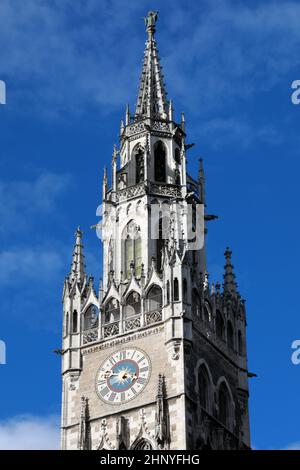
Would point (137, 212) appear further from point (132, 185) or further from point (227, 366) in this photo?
point (227, 366)

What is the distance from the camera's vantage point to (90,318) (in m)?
67.1

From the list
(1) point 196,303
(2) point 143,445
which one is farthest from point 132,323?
(2) point 143,445

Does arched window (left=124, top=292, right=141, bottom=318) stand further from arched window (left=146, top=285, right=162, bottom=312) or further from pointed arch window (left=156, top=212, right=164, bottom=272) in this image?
pointed arch window (left=156, top=212, right=164, bottom=272)

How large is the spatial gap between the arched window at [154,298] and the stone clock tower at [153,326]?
0.05 meters

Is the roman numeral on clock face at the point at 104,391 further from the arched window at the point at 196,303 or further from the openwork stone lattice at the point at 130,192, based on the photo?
the openwork stone lattice at the point at 130,192

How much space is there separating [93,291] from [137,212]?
5.30m

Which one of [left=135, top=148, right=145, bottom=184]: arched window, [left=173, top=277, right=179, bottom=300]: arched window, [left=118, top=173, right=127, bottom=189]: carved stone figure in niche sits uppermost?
[left=135, top=148, right=145, bottom=184]: arched window

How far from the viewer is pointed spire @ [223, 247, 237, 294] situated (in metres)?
70.9

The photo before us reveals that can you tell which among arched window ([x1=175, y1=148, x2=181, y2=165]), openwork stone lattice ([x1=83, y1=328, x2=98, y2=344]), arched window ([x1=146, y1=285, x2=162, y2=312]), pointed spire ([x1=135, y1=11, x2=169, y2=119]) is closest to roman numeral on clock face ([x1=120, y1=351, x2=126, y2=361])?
openwork stone lattice ([x1=83, y1=328, x2=98, y2=344])

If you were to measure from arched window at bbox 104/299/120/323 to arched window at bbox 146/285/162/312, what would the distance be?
1651 mm

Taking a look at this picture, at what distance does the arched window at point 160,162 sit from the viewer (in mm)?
72938

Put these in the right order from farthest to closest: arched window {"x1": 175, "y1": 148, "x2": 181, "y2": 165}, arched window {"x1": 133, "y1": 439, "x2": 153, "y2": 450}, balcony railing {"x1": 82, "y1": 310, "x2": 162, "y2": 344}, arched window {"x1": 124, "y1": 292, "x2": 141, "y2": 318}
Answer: arched window {"x1": 175, "y1": 148, "x2": 181, "y2": 165}
arched window {"x1": 124, "y1": 292, "x2": 141, "y2": 318}
balcony railing {"x1": 82, "y1": 310, "x2": 162, "y2": 344}
arched window {"x1": 133, "y1": 439, "x2": 153, "y2": 450}

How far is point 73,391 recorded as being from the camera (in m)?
64.8

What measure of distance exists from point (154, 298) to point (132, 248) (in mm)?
4480
